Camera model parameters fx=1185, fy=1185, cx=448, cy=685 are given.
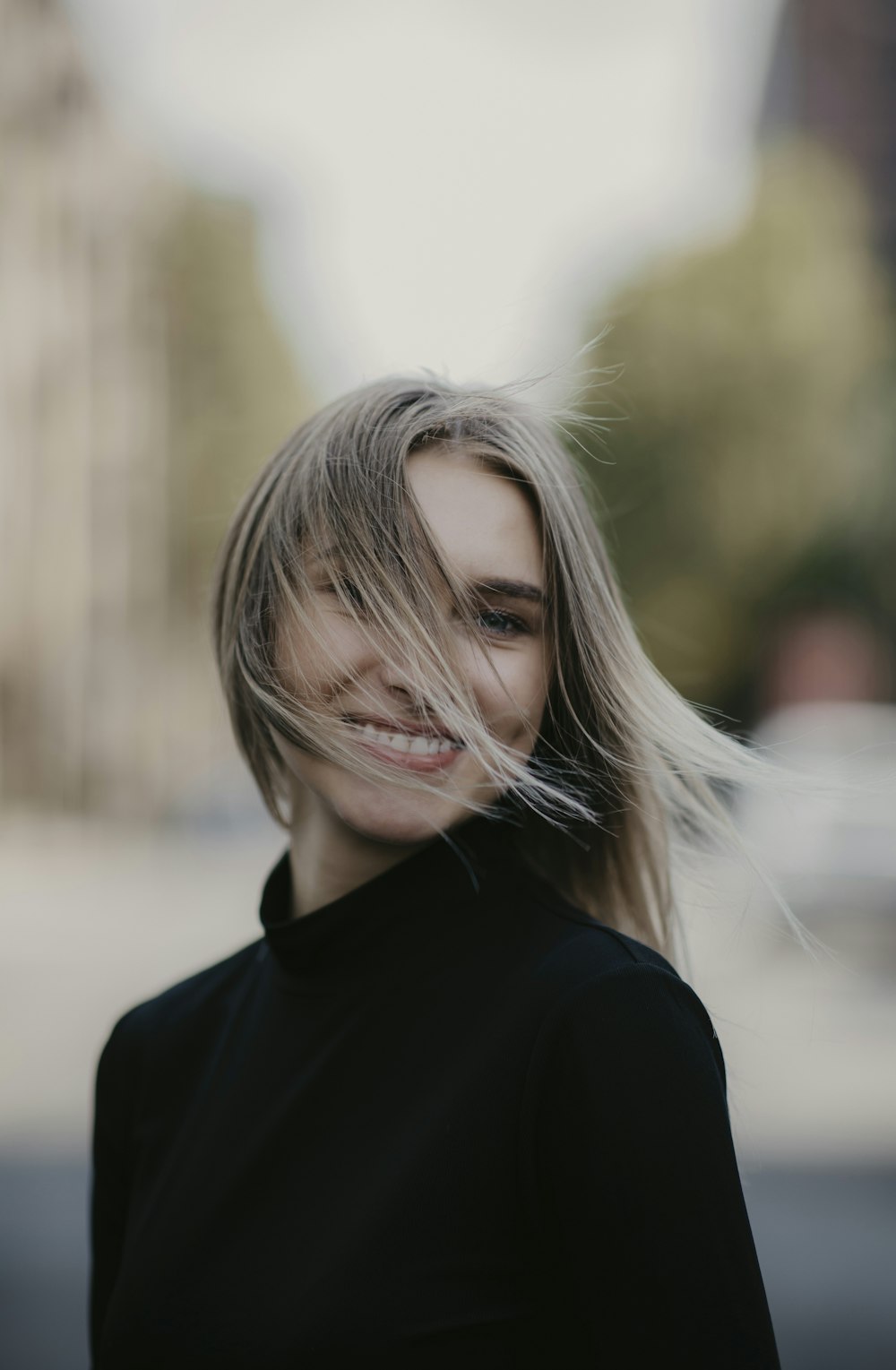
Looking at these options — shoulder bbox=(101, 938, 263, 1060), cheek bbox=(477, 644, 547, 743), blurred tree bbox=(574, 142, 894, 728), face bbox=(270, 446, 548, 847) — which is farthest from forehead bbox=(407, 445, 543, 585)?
blurred tree bbox=(574, 142, 894, 728)

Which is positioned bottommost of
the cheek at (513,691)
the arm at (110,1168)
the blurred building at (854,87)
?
the arm at (110,1168)

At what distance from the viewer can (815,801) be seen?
66.5 inches

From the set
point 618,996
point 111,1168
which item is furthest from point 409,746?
point 111,1168

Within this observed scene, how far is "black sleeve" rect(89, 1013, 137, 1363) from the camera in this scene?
1.85 metres

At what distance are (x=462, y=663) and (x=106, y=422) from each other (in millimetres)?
24492

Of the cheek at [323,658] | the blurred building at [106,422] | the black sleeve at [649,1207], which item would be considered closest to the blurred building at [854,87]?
the blurred building at [106,422]

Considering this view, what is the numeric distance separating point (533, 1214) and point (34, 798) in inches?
920

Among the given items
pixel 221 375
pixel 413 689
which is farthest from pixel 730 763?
pixel 221 375

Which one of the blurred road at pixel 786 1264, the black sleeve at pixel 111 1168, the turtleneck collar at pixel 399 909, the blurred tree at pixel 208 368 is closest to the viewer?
the turtleneck collar at pixel 399 909

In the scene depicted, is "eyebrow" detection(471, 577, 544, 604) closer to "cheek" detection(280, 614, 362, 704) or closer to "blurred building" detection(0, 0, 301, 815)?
"cheek" detection(280, 614, 362, 704)

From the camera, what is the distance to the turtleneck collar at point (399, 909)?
1.62 meters

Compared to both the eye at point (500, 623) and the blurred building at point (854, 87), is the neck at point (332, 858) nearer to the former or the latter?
the eye at point (500, 623)

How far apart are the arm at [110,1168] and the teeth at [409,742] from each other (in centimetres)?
72

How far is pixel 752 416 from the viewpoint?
76.2 feet
